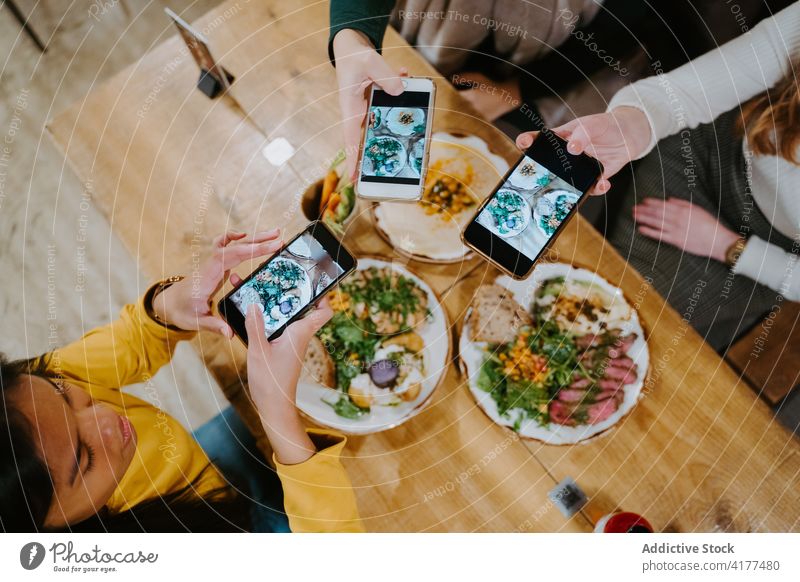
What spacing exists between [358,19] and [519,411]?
1.75 feet

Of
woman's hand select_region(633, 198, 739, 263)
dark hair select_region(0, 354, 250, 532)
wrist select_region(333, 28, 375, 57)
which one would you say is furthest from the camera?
woman's hand select_region(633, 198, 739, 263)

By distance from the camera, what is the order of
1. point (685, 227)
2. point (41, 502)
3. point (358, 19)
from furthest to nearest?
point (685, 227) < point (358, 19) < point (41, 502)

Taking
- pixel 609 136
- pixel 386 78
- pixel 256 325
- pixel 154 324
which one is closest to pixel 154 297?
pixel 154 324

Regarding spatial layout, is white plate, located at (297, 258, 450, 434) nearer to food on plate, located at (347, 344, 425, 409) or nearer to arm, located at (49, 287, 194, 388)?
food on plate, located at (347, 344, 425, 409)

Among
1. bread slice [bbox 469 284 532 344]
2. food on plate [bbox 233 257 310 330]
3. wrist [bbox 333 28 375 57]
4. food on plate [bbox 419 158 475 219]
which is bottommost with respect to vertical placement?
bread slice [bbox 469 284 532 344]

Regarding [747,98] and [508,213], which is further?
[747,98]

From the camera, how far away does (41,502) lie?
0.53 meters

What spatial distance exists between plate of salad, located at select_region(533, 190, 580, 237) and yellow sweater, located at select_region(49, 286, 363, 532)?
333 mm

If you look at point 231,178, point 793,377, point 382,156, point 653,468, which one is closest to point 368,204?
point 382,156

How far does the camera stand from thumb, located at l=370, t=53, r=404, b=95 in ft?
1.86

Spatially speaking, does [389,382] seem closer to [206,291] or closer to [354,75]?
[206,291]

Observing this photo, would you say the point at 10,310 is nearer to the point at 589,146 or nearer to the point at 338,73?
the point at 338,73

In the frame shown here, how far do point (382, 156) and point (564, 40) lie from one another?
485mm

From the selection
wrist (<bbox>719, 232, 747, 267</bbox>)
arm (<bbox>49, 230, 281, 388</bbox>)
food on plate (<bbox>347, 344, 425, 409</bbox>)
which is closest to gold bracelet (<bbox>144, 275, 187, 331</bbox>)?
arm (<bbox>49, 230, 281, 388</bbox>)
